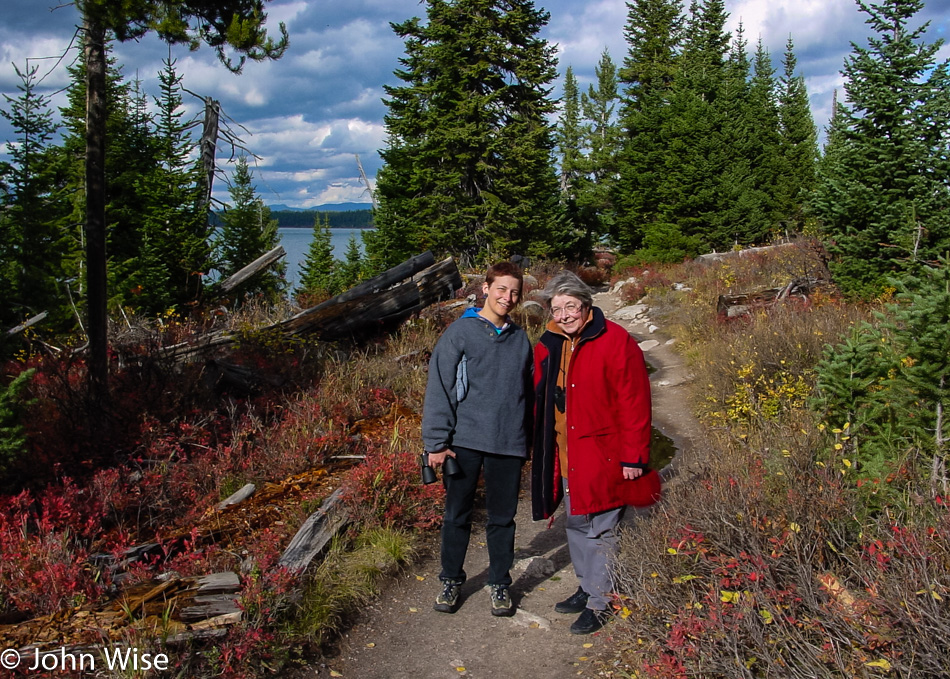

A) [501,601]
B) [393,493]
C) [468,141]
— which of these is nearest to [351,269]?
[468,141]

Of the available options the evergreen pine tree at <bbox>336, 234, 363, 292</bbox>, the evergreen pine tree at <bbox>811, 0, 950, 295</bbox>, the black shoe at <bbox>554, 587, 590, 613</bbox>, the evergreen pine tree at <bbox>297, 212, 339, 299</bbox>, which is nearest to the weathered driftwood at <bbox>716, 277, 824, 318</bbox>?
the evergreen pine tree at <bbox>811, 0, 950, 295</bbox>

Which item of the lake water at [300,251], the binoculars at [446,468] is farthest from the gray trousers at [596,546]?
the lake water at [300,251]

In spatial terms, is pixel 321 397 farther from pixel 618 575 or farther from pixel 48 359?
pixel 618 575

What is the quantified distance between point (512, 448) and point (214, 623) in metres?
1.85

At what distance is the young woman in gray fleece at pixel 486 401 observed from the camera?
12.9 feet

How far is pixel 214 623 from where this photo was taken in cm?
346

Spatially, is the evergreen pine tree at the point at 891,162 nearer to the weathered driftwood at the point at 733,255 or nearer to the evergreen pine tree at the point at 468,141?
the weathered driftwood at the point at 733,255

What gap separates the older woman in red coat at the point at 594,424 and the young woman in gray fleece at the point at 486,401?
225mm

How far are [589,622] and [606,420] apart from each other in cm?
121

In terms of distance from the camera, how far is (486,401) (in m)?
3.95

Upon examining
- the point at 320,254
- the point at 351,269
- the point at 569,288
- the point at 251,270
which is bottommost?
the point at 569,288

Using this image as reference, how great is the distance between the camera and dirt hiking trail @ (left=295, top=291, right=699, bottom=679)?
365 centimetres

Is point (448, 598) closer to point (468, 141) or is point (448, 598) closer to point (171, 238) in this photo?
point (171, 238)

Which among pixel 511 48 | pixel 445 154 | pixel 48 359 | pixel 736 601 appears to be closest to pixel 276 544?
pixel 736 601
